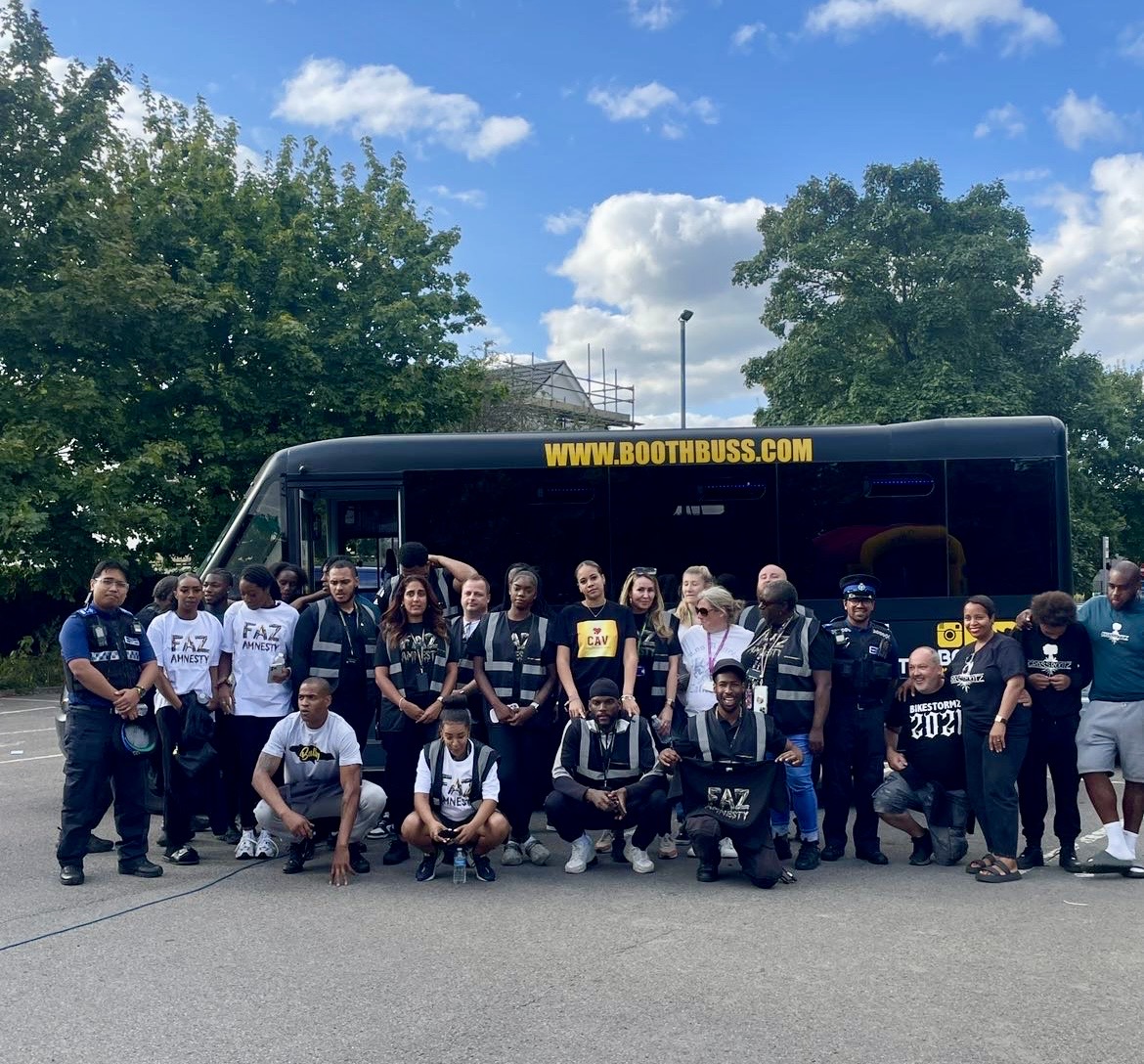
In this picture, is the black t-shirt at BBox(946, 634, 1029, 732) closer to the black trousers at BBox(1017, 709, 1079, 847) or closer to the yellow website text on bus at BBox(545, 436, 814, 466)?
the black trousers at BBox(1017, 709, 1079, 847)

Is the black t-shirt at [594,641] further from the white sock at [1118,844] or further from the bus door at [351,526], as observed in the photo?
the white sock at [1118,844]

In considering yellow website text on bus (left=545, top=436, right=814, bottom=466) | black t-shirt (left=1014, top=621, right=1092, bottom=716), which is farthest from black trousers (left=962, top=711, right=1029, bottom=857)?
yellow website text on bus (left=545, top=436, right=814, bottom=466)

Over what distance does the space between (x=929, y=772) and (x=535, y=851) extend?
2.42m

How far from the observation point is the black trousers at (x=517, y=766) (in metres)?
6.94

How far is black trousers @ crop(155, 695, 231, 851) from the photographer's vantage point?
7.02m

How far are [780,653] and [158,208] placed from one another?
55.8 ft

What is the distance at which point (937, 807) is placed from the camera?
267 inches

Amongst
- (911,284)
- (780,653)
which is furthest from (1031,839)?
(911,284)

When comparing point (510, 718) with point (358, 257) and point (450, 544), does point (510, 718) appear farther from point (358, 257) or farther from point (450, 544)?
point (358, 257)

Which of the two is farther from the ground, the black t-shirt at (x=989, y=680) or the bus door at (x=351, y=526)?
the bus door at (x=351, y=526)

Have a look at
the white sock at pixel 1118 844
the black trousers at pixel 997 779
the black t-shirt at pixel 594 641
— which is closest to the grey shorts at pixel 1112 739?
the white sock at pixel 1118 844

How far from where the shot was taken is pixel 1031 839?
6.68 metres

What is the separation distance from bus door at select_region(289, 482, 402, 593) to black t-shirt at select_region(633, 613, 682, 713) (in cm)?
251

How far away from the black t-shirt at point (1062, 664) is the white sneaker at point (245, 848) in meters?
4.78
